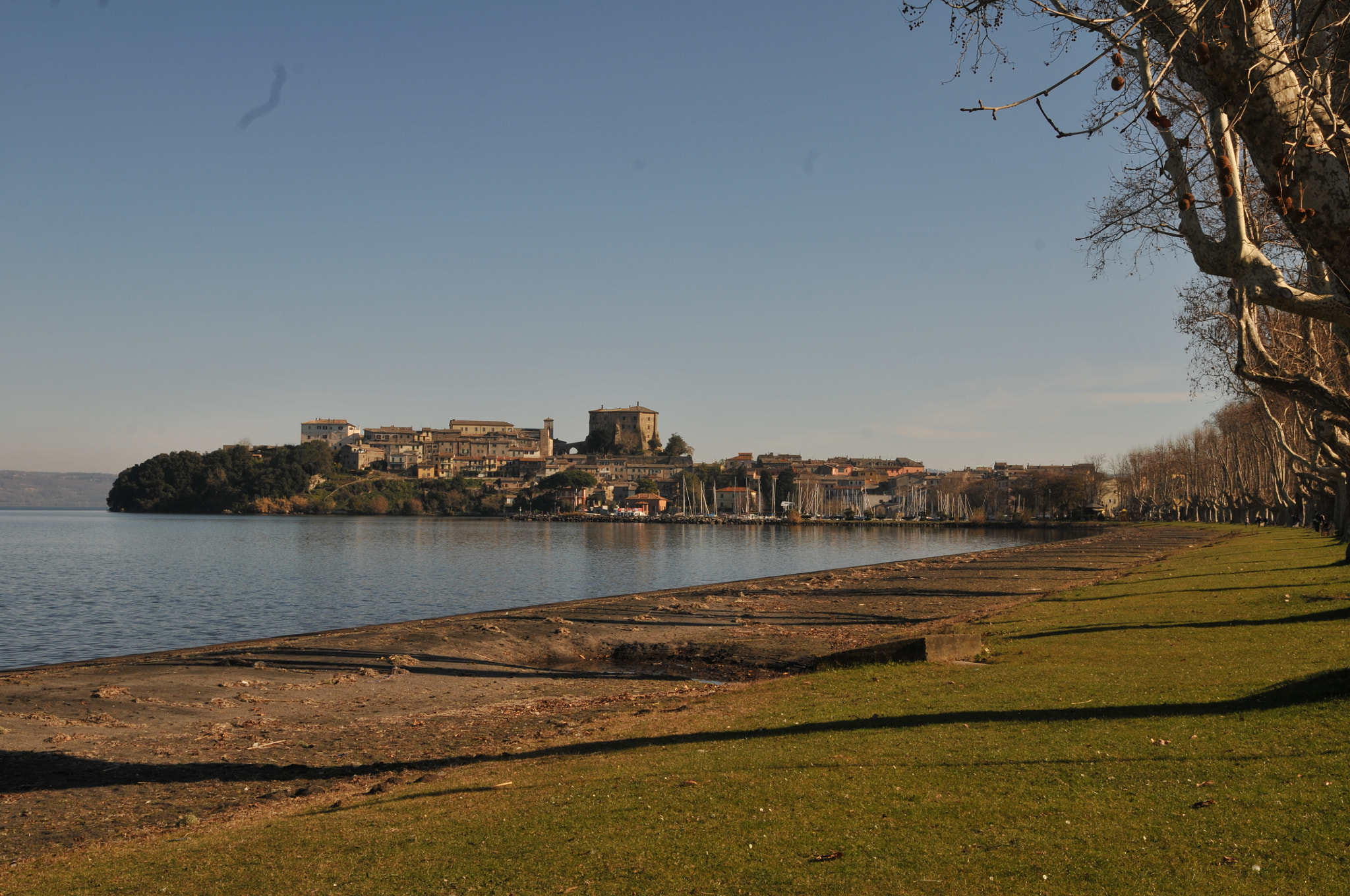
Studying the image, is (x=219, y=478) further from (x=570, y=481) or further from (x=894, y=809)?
(x=894, y=809)

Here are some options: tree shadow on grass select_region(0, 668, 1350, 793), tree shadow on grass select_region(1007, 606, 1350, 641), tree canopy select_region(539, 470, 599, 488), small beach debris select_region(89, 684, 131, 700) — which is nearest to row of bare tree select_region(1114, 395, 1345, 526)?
tree shadow on grass select_region(1007, 606, 1350, 641)

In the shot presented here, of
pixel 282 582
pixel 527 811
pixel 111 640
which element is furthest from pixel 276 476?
pixel 527 811

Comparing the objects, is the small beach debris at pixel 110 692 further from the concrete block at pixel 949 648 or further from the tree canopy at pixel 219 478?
the tree canopy at pixel 219 478

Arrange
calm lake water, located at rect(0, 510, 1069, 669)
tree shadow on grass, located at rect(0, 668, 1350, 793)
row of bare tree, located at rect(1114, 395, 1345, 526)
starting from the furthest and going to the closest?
1. row of bare tree, located at rect(1114, 395, 1345, 526)
2. calm lake water, located at rect(0, 510, 1069, 669)
3. tree shadow on grass, located at rect(0, 668, 1350, 793)

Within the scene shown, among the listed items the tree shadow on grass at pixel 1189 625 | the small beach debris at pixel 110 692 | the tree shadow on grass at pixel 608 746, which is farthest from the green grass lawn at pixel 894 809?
the small beach debris at pixel 110 692

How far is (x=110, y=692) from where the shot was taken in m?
17.4

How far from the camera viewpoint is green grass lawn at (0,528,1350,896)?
20.1 ft

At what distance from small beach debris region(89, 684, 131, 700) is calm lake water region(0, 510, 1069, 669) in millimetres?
8542

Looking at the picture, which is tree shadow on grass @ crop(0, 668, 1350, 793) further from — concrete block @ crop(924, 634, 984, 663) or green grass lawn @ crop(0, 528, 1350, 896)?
concrete block @ crop(924, 634, 984, 663)

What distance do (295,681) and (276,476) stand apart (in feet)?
602

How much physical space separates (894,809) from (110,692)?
52.4 ft

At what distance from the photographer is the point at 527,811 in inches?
336

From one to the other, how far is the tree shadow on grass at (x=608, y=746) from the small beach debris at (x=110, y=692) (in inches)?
183

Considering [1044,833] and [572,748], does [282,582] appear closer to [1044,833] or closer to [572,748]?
[572,748]
